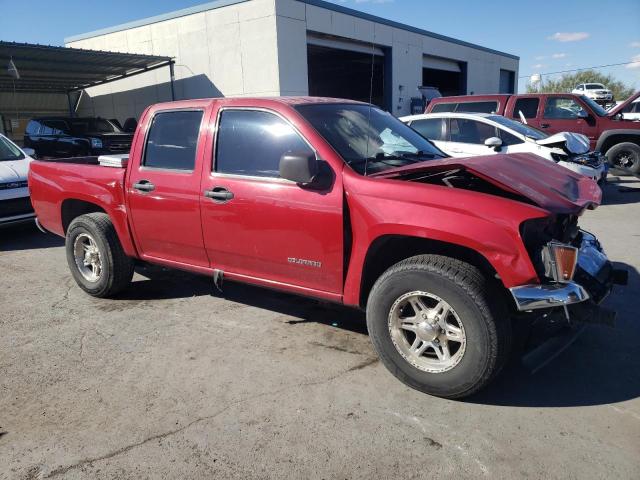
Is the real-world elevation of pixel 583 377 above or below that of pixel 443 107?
below

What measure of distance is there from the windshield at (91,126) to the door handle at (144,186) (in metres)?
12.6

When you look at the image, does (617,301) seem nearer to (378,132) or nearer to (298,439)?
(378,132)

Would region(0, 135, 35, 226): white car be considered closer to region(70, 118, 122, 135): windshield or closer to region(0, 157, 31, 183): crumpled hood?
region(0, 157, 31, 183): crumpled hood

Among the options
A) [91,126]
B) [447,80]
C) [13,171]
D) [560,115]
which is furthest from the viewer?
[447,80]

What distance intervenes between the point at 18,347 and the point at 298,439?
257cm

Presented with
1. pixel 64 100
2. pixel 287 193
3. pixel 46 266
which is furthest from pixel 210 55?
pixel 287 193

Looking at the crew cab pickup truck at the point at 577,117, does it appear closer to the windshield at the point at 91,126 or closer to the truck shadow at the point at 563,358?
the truck shadow at the point at 563,358

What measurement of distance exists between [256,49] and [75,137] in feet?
22.6

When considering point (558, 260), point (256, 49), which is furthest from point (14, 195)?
point (256, 49)

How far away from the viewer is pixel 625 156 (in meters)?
10.8

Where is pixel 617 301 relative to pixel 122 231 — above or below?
below

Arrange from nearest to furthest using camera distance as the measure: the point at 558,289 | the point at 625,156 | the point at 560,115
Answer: the point at 558,289, the point at 625,156, the point at 560,115

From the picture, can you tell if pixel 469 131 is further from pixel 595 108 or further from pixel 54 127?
pixel 54 127

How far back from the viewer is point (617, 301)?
4387mm
